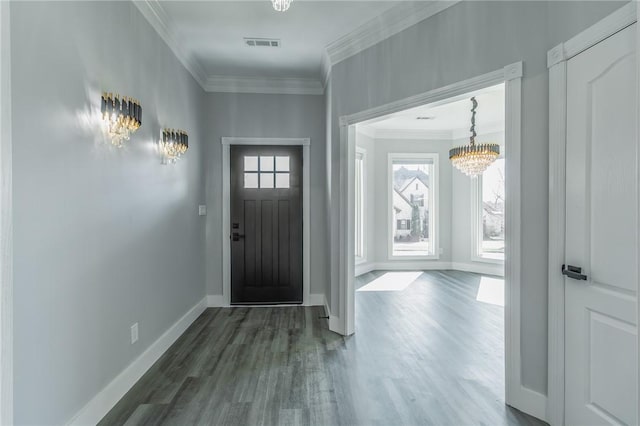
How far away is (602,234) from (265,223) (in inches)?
139

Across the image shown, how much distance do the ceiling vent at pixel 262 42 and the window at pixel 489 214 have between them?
4.96 meters

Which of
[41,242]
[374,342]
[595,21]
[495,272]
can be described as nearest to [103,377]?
[41,242]

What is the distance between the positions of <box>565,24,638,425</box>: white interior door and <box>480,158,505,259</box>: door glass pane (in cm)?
508

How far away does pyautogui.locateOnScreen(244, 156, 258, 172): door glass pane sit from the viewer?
4.55 meters

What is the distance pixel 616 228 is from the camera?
167cm

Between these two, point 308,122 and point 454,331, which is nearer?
point 454,331

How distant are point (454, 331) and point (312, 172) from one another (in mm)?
2527

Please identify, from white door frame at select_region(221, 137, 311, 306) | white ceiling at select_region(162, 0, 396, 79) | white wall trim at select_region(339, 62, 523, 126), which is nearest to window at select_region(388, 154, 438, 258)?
white door frame at select_region(221, 137, 311, 306)

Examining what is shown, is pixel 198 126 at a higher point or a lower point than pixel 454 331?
higher

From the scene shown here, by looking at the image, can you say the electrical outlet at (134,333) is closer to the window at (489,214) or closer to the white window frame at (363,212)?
the white window frame at (363,212)

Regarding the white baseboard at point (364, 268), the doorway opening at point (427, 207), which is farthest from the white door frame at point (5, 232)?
the white baseboard at point (364, 268)

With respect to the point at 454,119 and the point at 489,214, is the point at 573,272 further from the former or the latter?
the point at 489,214

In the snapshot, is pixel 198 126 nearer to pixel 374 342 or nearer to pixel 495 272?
pixel 374 342

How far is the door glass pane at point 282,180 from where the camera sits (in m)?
4.56
